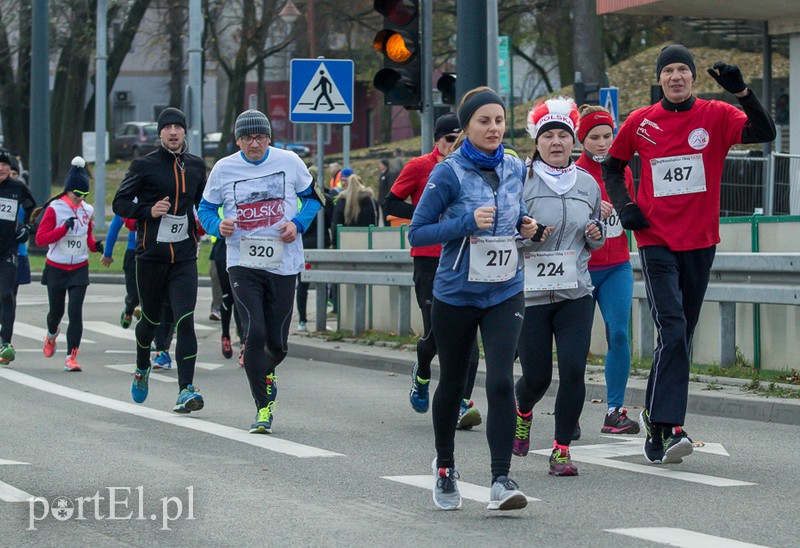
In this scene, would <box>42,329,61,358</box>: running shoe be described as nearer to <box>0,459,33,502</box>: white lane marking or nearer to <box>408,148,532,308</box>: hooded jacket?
<box>0,459,33,502</box>: white lane marking

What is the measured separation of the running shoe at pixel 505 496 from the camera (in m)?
6.65

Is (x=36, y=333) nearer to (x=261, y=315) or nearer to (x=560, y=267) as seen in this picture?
(x=261, y=315)

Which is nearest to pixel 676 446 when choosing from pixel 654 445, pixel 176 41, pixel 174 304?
pixel 654 445

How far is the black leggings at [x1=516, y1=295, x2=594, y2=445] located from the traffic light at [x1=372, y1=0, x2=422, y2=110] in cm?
629

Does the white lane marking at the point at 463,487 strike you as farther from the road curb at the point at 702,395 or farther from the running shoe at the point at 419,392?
the road curb at the point at 702,395

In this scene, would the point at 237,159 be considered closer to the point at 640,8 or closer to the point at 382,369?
the point at 382,369

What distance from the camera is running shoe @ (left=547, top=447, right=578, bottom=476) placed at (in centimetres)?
791

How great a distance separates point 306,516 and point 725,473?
2400 mm

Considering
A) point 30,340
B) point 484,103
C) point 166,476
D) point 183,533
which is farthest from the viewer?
point 30,340

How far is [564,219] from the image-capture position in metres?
8.06

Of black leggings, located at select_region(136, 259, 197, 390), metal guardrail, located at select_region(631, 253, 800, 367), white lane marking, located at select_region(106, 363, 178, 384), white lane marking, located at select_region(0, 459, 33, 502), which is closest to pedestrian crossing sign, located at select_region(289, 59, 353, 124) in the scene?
white lane marking, located at select_region(106, 363, 178, 384)

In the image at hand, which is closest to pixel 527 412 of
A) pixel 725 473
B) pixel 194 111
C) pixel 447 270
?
pixel 725 473

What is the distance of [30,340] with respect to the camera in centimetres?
1769

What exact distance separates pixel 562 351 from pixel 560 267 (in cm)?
42
